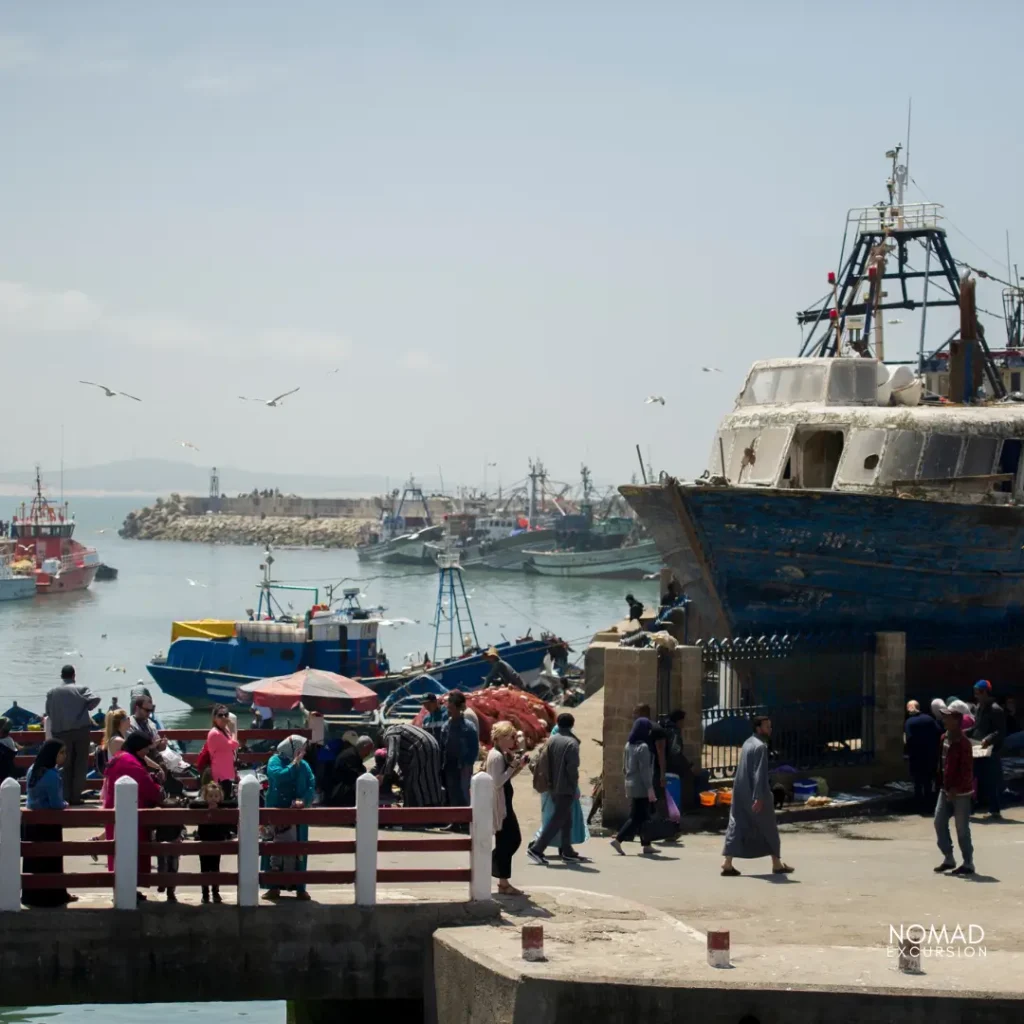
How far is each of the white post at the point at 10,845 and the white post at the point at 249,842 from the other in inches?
60.0

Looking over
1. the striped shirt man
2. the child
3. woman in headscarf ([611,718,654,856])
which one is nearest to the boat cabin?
woman in headscarf ([611,718,654,856])

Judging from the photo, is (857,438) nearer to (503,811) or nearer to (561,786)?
(561,786)

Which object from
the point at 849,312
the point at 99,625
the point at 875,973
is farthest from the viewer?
the point at 99,625

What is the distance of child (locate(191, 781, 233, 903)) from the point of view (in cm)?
1172

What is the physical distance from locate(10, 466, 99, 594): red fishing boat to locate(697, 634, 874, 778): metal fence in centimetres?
9130

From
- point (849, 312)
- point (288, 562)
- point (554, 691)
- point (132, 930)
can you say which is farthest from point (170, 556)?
point (132, 930)

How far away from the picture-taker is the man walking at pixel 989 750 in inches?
669

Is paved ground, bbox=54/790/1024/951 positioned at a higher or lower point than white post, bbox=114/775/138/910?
lower

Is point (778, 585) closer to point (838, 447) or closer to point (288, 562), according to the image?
point (838, 447)

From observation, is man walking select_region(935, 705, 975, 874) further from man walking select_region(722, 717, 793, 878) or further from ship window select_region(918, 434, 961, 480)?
ship window select_region(918, 434, 961, 480)

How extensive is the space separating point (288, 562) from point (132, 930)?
16221cm

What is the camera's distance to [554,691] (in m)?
40.1

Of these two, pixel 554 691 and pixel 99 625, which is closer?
pixel 554 691

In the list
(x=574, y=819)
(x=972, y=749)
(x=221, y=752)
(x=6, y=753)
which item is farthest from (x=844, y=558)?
(x=6, y=753)
